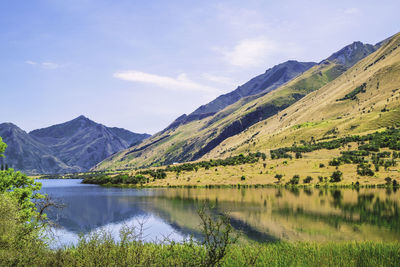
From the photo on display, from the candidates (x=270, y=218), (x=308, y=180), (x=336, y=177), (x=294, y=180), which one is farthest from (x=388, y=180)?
(x=270, y=218)

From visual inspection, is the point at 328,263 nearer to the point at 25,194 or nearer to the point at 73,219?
the point at 25,194

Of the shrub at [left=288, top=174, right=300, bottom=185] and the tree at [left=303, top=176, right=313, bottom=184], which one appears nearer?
the tree at [left=303, top=176, right=313, bottom=184]

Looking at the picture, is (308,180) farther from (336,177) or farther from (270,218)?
(270,218)

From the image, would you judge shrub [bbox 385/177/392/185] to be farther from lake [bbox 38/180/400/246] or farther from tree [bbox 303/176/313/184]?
tree [bbox 303/176/313/184]

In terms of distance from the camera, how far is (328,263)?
22078mm

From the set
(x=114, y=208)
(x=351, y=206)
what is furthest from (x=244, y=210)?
(x=114, y=208)

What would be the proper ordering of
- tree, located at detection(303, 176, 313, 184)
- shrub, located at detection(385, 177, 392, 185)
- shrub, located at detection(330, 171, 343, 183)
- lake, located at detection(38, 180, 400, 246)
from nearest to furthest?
lake, located at detection(38, 180, 400, 246) → shrub, located at detection(385, 177, 392, 185) → shrub, located at detection(330, 171, 343, 183) → tree, located at detection(303, 176, 313, 184)

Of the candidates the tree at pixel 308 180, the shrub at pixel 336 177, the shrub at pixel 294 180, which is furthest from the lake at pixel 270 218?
the shrub at pixel 294 180

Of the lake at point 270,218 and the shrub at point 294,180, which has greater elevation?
the shrub at point 294,180

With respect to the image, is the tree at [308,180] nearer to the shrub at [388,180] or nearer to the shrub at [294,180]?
the shrub at [294,180]

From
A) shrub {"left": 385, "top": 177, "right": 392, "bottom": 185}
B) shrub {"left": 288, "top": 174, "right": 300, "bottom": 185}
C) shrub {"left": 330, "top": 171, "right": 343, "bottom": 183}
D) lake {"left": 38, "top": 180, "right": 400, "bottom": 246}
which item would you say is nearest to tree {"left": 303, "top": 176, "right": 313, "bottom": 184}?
shrub {"left": 288, "top": 174, "right": 300, "bottom": 185}

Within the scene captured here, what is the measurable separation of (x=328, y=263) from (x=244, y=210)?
41.4 m

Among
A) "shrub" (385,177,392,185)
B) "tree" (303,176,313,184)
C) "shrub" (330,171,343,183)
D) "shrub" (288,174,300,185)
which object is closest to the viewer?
"shrub" (385,177,392,185)

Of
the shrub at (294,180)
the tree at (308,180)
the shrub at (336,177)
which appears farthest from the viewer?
the shrub at (294,180)
